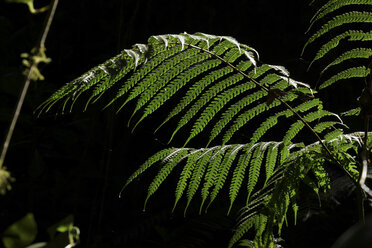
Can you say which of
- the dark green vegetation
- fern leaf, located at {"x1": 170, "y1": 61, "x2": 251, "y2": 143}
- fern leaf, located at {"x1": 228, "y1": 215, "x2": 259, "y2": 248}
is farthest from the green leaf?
the dark green vegetation

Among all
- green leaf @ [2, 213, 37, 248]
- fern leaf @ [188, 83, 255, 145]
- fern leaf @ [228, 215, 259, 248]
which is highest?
green leaf @ [2, 213, 37, 248]

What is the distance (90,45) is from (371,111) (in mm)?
2734

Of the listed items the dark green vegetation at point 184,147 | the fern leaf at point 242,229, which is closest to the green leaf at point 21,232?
the fern leaf at point 242,229

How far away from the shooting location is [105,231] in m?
2.69

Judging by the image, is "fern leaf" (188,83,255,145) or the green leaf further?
"fern leaf" (188,83,255,145)

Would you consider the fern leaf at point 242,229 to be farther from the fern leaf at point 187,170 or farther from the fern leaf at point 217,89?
the fern leaf at point 217,89

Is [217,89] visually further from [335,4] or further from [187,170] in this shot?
[335,4]

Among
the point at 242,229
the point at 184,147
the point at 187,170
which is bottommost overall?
the point at 184,147

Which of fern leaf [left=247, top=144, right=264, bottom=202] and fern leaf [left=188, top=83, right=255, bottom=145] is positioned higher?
fern leaf [left=188, top=83, right=255, bottom=145]

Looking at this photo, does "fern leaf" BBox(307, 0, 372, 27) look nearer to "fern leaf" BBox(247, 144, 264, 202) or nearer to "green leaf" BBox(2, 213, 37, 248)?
"fern leaf" BBox(247, 144, 264, 202)

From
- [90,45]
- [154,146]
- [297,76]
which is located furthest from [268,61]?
[90,45]

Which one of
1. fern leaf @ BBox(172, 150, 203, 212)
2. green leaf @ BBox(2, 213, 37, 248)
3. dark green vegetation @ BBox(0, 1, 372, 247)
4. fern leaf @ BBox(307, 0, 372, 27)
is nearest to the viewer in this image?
green leaf @ BBox(2, 213, 37, 248)

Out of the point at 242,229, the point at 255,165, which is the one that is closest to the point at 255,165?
the point at 255,165

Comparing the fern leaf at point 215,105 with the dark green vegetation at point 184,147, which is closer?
the fern leaf at point 215,105
